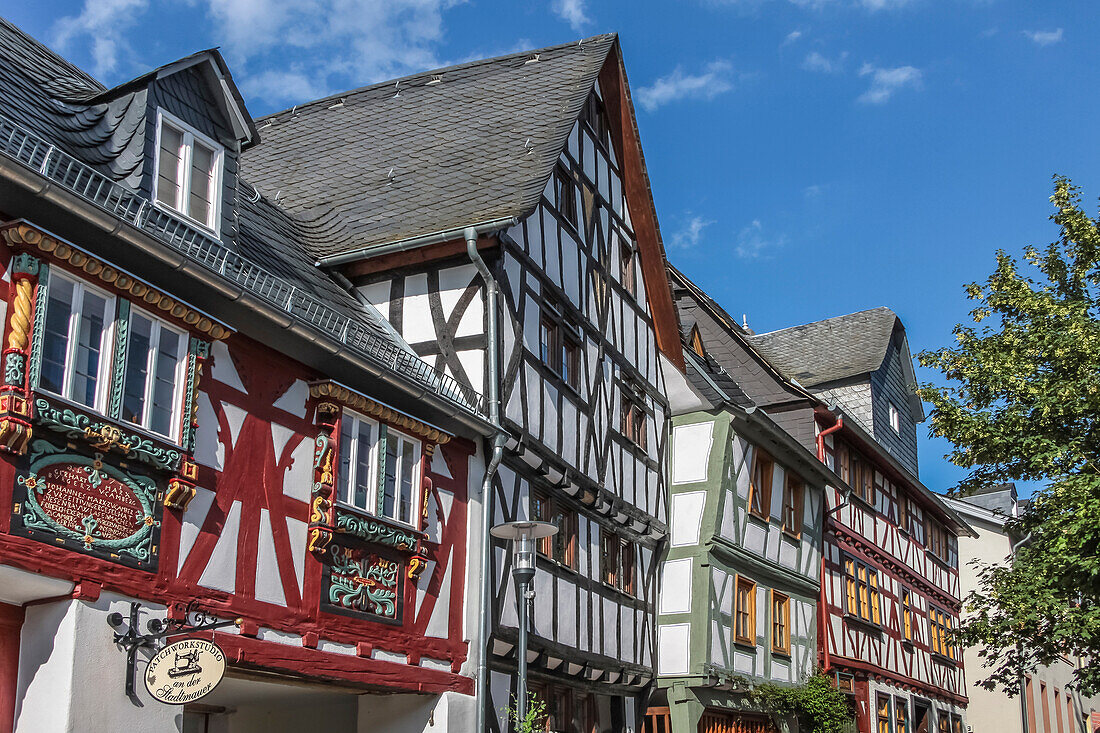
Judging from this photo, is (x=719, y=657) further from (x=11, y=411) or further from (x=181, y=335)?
(x=11, y=411)

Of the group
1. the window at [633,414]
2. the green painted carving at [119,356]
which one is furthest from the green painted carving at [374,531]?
the window at [633,414]

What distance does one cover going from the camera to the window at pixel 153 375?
10.5 metres

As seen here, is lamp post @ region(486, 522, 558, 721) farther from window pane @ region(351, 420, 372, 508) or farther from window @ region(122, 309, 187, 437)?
window @ region(122, 309, 187, 437)

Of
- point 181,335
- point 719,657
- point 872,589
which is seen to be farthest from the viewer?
point 872,589

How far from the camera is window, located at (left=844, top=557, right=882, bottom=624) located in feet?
90.0

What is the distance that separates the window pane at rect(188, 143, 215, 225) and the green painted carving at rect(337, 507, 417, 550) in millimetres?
3122

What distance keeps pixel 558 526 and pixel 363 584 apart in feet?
14.3

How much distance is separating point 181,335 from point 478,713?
5.65 m

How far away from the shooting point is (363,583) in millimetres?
13023

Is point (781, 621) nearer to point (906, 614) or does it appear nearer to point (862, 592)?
point (862, 592)

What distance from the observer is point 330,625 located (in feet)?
41.0

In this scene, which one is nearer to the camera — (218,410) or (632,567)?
(218,410)

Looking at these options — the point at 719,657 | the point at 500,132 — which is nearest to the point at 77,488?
the point at 500,132

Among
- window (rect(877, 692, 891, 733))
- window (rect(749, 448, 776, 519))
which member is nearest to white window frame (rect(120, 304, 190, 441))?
window (rect(749, 448, 776, 519))
